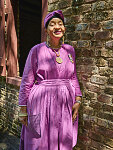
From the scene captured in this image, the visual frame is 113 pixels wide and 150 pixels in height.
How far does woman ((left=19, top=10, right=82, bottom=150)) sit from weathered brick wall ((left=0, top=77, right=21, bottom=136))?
1.78m

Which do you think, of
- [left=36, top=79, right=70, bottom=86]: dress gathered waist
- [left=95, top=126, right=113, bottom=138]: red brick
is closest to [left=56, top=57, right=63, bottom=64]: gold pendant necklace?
[left=36, top=79, right=70, bottom=86]: dress gathered waist

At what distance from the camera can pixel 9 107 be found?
425 centimetres

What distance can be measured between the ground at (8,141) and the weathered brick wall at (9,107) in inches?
4.8

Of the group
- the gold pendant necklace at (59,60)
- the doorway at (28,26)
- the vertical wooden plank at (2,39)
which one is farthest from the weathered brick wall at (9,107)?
the gold pendant necklace at (59,60)

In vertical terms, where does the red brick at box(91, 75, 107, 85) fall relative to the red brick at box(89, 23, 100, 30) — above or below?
below

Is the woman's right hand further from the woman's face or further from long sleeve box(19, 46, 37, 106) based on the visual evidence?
the woman's face

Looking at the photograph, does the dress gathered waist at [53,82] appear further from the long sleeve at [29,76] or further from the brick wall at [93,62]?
the brick wall at [93,62]

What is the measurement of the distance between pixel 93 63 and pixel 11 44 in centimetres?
234

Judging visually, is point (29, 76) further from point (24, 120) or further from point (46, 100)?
point (24, 120)

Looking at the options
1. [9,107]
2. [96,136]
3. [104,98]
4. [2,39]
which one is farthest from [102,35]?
[9,107]

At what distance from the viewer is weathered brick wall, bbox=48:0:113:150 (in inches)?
93.6

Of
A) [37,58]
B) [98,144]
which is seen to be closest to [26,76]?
[37,58]

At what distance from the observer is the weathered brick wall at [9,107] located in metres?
4.03

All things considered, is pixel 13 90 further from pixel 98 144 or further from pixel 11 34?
pixel 98 144
